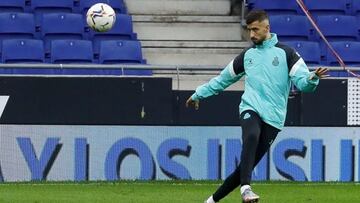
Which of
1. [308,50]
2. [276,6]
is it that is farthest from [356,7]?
[308,50]

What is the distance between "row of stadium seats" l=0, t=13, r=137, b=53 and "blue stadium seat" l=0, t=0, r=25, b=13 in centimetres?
68

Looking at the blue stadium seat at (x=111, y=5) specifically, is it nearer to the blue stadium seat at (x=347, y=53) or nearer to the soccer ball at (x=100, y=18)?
the blue stadium seat at (x=347, y=53)

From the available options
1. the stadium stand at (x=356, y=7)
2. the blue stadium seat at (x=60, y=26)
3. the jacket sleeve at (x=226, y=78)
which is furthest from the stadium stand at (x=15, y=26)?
the jacket sleeve at (x=226, y=78)

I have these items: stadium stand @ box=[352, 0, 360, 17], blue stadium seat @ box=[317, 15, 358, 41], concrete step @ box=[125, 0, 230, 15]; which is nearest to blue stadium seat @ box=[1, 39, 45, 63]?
concrete step @ box=[125, 0, 230, 15]

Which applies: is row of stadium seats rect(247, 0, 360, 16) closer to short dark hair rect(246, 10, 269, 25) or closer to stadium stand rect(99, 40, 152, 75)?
stadium stand rect(99, 40, 152, 75)

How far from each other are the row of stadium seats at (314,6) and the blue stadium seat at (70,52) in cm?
399

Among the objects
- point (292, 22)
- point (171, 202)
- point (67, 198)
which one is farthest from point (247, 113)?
point (292, 22)

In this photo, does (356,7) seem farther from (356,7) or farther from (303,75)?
(303,75)

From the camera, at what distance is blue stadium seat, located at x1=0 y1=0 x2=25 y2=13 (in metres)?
20.0

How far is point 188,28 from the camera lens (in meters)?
21.3

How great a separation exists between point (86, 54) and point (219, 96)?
11.6 ft

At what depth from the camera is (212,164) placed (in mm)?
16234

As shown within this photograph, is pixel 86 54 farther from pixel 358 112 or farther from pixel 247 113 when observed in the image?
pixel 247 113

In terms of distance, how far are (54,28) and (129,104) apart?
4063 mm
